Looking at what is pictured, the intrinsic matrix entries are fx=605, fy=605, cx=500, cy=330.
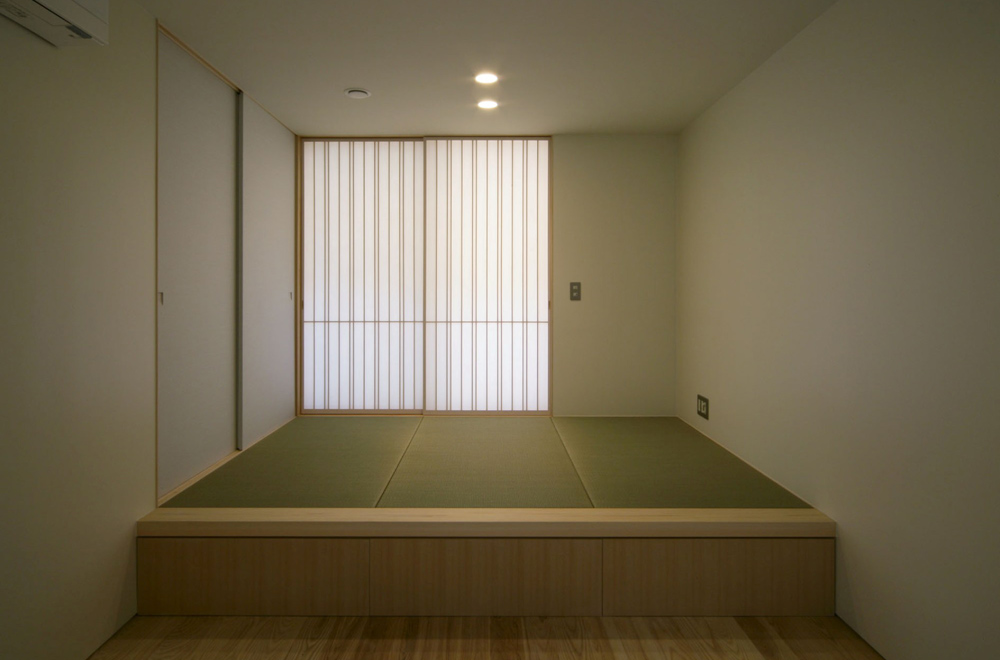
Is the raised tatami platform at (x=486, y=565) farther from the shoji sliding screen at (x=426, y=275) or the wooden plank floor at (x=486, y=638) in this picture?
the shoji sliding screen at (x=426, y=275)

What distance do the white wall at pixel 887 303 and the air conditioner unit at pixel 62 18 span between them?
8.39 ft

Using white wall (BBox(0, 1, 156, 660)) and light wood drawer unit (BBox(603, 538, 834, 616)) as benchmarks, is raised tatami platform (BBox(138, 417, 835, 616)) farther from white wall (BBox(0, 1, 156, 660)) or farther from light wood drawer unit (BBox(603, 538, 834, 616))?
white wall (BBox(0, 1, 156, 660))

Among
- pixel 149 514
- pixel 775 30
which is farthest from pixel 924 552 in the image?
pixel 149 514

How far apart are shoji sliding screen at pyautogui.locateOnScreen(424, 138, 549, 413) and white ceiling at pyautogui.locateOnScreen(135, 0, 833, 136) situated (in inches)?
19.8

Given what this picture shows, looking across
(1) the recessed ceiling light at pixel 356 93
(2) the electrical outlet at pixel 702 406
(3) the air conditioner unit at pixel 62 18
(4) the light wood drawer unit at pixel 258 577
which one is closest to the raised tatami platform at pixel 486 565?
(4) the light wood drawer unit at pixel 258 577

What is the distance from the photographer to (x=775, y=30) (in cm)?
265

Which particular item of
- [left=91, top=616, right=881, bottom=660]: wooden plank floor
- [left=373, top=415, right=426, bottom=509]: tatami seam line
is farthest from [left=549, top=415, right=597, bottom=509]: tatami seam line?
[left=373, top=415, right=426, bottom=509]: tatami seam line

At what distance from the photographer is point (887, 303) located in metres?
2.03

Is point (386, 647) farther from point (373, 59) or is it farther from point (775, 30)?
point (775, 30)

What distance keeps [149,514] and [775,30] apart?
3.29 metres

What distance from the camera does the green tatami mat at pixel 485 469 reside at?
2.56m

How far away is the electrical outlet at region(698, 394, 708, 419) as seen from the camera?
152 inches

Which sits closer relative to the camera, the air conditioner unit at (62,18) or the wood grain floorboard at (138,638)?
the air conditioner unit at (62,18)

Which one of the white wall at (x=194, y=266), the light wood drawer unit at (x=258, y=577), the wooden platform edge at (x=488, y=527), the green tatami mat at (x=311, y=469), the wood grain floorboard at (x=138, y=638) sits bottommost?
the wood grain floorboard at (x=138, y=638)
